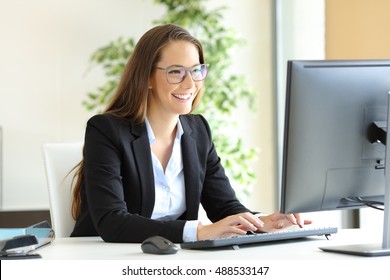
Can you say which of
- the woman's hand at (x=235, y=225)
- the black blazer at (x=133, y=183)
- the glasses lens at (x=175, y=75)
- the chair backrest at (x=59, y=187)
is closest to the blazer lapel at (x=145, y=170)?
the black blazer at (x=133, y=183)

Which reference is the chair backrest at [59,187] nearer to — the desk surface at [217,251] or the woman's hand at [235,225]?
the desk surface at [217,251]

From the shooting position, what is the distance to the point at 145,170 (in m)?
2.62

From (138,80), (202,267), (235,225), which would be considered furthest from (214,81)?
(202,267)

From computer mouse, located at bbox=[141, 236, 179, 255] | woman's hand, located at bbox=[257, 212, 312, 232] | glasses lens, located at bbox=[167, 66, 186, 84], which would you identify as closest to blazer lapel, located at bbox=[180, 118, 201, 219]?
glasses lens, located at bbox=[167, 66, 186, 84]

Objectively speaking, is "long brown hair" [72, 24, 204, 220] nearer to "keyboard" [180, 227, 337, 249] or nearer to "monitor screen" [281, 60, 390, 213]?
"keyboard" [180, 227, 337, 249]

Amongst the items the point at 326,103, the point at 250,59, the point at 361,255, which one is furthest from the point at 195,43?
the point at 250,59

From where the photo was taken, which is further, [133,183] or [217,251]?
[133,183]

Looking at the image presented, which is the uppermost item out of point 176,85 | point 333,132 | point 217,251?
point 176,85

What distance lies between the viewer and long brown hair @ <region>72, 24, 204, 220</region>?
2.71m

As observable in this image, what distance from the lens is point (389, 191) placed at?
2014 millimetres

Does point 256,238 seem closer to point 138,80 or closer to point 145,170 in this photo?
point 145,170

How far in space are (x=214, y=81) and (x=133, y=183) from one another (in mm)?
2840

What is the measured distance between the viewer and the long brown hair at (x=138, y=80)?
2.71m

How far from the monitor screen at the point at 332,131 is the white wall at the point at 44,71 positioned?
3.50m
